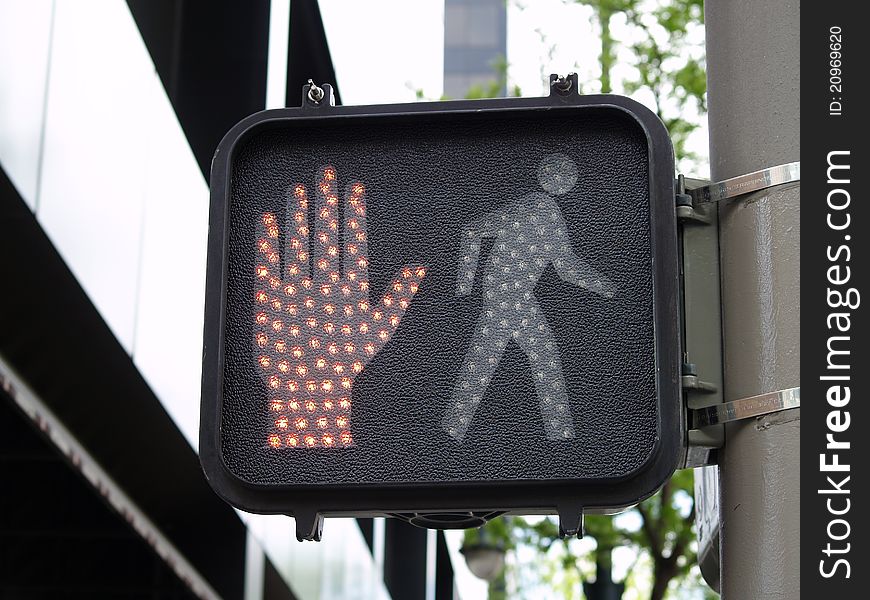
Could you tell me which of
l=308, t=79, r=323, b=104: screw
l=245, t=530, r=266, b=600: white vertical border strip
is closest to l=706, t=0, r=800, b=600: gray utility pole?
l=308, t=79, r=323, b=104: screw

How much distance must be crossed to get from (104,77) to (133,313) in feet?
5.49

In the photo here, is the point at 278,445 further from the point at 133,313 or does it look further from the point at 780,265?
the point at 133,313

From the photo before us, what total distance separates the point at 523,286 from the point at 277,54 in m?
8.65

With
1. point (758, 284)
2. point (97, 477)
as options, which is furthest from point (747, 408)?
point (97, 477)

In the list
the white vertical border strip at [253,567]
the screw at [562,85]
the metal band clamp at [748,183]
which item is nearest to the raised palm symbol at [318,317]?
the screw at [562,85]

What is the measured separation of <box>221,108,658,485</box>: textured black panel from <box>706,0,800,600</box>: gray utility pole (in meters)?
0.16

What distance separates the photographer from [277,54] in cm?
1048

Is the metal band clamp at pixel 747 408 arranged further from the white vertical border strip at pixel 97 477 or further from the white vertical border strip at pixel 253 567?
the white vertical border strip at pixel 253 567

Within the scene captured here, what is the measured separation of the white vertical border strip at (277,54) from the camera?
1015 centimetres

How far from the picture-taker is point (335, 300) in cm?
219

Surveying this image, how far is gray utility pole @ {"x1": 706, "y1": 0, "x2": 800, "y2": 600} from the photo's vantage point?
6.58 feet

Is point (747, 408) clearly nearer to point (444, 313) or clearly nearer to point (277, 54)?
point (444, 313)
